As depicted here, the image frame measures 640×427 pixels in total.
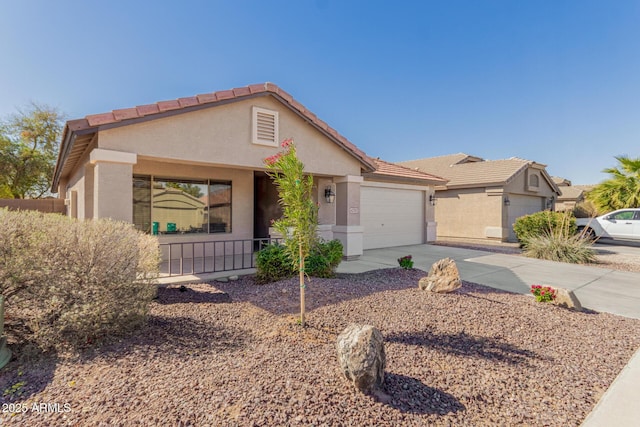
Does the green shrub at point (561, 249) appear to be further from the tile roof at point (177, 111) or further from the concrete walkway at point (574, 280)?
the tile roof at point (177, 111)

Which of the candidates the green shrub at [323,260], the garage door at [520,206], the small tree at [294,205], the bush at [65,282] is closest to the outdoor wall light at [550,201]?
the garage door at [520,206]

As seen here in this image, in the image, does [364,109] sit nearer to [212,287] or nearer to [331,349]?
[212,287]

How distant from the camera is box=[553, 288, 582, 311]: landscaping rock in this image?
16.8ft

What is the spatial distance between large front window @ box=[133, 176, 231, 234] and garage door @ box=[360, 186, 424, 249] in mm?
5328

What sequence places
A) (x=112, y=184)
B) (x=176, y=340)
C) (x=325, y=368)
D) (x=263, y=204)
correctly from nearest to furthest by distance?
(x=325, y=368), (x=176, y=340), (x=112, y=184), (x=263, y=204)

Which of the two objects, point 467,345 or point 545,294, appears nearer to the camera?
point 467,345

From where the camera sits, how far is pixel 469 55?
12.6 metres

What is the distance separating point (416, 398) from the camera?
Answer: 8.45ft

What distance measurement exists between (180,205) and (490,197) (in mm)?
15125

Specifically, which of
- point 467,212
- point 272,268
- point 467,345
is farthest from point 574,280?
point 467,212

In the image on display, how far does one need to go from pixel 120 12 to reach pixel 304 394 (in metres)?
11.0

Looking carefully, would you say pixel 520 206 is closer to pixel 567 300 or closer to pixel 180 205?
pixel 567 300

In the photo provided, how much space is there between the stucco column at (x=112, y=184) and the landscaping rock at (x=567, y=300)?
26.4 ft

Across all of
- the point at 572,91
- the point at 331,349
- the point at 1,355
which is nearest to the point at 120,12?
the point at 1,355
